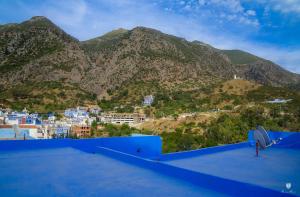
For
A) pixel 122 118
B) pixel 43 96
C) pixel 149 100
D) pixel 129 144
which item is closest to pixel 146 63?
pixel 149 100

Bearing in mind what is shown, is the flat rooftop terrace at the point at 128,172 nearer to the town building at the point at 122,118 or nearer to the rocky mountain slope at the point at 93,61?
the town building at the point at 122,118

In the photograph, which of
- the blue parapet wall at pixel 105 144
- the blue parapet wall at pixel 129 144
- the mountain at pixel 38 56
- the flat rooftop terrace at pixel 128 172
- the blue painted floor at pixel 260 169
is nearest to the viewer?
the flat rooftop terrace at pixel 128 172

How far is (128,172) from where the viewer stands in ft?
21.9

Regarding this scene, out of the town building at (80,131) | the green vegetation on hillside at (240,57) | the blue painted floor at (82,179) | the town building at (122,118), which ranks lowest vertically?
the town building at (80,131)

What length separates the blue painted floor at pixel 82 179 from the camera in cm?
498

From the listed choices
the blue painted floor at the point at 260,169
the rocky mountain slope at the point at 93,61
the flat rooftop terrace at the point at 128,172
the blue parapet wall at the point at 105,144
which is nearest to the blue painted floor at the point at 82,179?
the flat rooftop terrace at the point at 128,172

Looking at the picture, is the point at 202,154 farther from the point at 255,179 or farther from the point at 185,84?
the point at 185,84

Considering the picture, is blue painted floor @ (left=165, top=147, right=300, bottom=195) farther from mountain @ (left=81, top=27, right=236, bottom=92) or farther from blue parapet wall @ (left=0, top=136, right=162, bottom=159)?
mountain @ (left=81, top=27, right=236, bottom=92)

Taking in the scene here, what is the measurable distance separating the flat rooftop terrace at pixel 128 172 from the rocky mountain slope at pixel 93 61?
55681mm

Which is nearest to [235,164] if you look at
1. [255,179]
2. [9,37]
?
[255,179]

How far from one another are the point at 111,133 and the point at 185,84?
26660mm

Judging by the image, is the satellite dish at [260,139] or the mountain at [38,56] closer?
the satellite dish at [260,139]

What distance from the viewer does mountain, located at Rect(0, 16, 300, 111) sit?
6372 cm

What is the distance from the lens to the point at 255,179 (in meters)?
6.86
